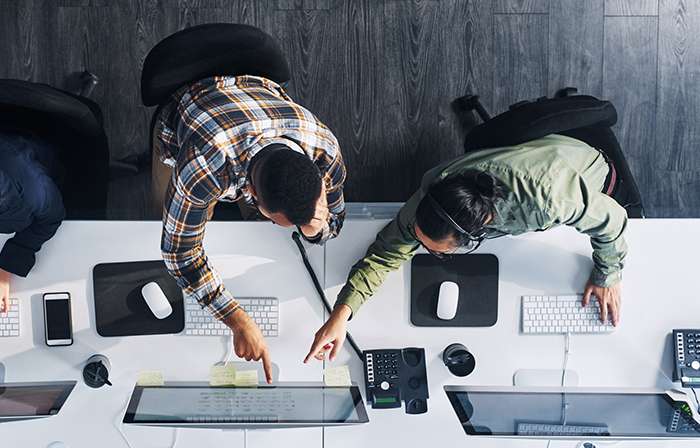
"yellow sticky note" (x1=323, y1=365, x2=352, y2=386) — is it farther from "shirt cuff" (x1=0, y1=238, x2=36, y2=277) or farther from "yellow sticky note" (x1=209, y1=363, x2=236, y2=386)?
"shirt cuff" (x1=0, y1=238, x2=36, y2=277)

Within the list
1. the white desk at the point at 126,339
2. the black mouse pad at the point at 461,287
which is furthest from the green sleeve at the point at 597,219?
the white desk at the point at 126,339

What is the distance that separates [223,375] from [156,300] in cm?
30

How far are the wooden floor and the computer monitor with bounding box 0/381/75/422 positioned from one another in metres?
0.86

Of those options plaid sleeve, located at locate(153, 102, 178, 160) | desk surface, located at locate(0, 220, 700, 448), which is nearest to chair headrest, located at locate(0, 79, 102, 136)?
plaid sleeve, located at locate(153, 102, 178, 160)

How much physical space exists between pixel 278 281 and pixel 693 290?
1239 mm

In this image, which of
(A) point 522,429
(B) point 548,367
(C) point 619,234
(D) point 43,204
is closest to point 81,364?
(D) point 43,204

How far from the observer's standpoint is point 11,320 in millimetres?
1854

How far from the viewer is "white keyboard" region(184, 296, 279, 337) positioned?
1.84 m

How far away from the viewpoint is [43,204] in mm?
1644

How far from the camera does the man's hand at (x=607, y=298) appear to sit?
183 cm

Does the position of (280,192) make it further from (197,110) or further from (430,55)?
(430,55)

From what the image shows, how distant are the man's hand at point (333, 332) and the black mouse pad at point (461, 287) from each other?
22 centimetres

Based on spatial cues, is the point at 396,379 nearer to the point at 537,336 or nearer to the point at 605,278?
the point at 537,336

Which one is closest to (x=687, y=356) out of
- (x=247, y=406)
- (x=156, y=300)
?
(x=247, y=406)
